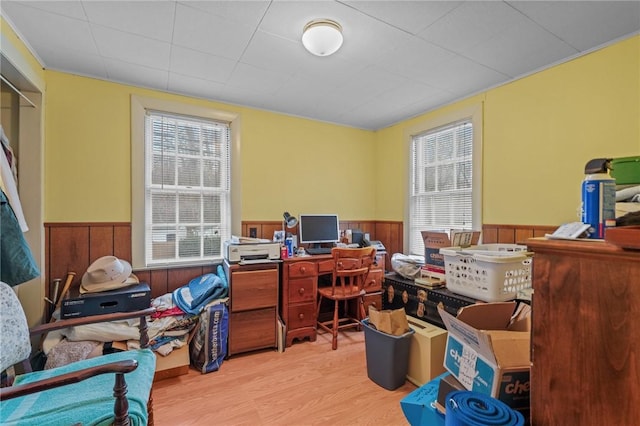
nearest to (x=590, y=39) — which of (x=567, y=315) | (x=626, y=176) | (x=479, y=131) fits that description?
(x=479, y=131)

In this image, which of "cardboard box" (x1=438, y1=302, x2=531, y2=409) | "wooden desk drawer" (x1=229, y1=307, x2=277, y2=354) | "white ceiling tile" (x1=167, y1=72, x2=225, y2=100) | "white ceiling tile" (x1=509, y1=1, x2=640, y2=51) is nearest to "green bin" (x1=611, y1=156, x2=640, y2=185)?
"cardboard box" (x1=438, y1=302, x2=531, y2=409)

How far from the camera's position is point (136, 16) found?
5.55 ft

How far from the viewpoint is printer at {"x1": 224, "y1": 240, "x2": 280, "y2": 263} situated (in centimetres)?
255

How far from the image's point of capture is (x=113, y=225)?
2.53 meters

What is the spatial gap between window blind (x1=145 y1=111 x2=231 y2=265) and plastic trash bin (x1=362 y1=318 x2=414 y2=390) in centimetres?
182

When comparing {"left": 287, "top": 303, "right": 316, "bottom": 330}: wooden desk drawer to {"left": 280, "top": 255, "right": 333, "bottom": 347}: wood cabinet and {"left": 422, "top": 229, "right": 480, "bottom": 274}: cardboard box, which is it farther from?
{"left": 422, "top": 229, "right": 480, "bottom": 274}: cardboard box

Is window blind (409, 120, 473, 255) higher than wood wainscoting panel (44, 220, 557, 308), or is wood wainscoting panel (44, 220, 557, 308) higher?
window blind (409, 120, 473, 255)

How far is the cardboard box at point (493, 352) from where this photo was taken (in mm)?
1066

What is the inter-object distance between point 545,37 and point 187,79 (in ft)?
8.94

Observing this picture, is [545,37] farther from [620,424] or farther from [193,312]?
[193,312]

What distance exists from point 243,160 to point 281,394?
2.22m

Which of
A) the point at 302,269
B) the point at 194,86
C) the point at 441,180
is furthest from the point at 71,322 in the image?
the point at 441,180

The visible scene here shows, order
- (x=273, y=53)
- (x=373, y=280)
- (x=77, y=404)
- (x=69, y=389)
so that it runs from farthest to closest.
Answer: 1. (x=373, y=280)
2. (x=273, y=53)
3. (x=69, y=389)
4. (x=77, y=404)

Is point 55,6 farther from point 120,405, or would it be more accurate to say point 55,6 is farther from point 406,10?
point 120,405
